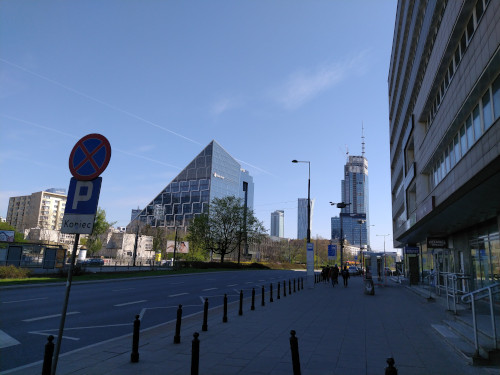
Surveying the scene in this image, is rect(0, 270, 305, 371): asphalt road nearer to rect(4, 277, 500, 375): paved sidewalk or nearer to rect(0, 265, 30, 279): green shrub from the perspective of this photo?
rect(4, 277, 500, 375): paved sidewalk

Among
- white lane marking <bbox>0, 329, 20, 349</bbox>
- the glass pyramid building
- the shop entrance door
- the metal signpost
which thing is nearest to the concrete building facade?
the glass pyramid building

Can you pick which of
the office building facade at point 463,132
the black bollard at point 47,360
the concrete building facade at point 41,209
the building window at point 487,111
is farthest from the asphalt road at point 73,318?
the concrete building facade at point 41,209

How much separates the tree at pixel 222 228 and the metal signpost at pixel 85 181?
213ft

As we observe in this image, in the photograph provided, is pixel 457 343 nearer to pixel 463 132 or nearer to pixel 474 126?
pixel 474 126

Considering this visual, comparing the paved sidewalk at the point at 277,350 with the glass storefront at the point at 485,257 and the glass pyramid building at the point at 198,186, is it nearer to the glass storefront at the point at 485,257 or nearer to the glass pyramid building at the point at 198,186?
the glass storefront at the point at 485,257

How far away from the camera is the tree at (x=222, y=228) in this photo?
2776 inches

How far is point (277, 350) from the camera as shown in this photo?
750cm

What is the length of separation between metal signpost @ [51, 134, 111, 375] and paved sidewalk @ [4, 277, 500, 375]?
1.82 metres

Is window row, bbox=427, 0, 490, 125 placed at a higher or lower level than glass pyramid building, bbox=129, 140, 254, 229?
lower

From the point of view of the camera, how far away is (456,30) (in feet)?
48.1

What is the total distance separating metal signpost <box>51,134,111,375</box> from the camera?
5133 mm

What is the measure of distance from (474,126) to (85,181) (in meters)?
13.1

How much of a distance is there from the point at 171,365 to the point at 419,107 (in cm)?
2335

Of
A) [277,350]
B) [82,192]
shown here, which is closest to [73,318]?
[277,350]
